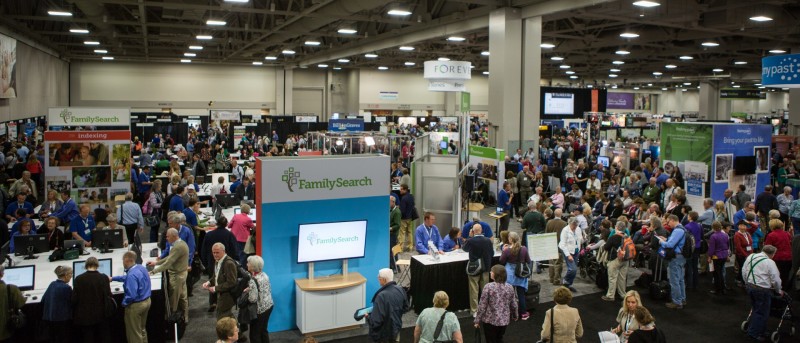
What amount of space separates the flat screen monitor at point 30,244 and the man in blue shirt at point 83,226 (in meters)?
0.55

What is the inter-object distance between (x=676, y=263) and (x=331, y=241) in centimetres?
486

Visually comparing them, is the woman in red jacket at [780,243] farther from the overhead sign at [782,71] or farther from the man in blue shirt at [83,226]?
the man in blue shirt at [83,226]

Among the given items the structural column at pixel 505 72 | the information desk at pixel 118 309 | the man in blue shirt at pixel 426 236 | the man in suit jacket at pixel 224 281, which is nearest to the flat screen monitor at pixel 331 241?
the man in suit jacket at pixel 224 281

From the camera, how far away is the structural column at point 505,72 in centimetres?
1623

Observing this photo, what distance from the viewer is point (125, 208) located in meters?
10.1

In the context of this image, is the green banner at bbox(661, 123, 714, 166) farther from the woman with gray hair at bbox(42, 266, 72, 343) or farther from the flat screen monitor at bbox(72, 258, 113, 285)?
the woman with gray hair at bbox(42, 266, 72, 343)

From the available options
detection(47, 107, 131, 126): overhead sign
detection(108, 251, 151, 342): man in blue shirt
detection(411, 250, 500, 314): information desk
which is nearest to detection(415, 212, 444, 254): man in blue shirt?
detection(411, 250, 500, 314): information desk

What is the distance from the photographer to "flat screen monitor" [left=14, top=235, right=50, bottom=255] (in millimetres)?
8062

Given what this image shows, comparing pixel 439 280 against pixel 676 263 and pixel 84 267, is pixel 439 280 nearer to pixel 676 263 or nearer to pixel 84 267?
pixel 676 263

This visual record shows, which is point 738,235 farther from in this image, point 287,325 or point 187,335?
point 187,335

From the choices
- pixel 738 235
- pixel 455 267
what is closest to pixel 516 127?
pixel 738 235

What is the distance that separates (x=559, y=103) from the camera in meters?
20.8

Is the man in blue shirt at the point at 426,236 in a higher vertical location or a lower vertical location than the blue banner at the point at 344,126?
lower

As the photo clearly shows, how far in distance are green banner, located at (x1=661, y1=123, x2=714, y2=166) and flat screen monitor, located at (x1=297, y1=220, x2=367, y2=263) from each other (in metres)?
9.01
